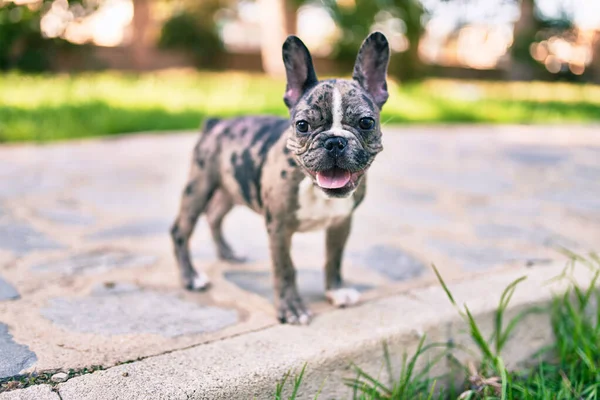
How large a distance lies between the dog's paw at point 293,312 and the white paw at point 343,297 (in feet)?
0.62

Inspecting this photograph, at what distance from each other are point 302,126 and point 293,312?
2.51 feet

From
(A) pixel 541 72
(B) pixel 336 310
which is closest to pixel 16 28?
(B) pixel 336 310

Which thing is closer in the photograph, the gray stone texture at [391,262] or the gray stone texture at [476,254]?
the gray stone texture at [391,262]

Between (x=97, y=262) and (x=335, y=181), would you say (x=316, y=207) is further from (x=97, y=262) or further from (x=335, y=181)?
(x=97, y=262)

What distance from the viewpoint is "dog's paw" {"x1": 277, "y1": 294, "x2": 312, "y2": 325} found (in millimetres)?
2367

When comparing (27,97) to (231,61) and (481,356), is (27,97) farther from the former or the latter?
(231,61)

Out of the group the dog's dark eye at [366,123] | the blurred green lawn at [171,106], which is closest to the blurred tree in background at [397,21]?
the blurred green lawn at [171,106]

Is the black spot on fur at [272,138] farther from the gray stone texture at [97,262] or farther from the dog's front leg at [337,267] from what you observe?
the gray stone texture at [97,262]

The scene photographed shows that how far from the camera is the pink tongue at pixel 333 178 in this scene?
2076 millimetres

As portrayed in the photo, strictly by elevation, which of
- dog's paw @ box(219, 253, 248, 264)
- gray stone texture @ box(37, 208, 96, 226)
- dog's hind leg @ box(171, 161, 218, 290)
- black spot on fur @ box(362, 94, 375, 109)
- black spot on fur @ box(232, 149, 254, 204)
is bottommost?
dog's paw @ box(219, 253, 248, 264)

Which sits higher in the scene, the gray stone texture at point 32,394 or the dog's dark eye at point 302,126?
the dog's dark eye at point 302,126

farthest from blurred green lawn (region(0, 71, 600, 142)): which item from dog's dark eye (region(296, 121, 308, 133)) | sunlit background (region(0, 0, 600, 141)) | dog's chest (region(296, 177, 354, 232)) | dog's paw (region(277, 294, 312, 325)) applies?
dog's dark eye (region(296, 121, 308, 133))

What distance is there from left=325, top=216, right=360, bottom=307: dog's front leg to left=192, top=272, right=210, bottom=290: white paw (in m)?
0.56

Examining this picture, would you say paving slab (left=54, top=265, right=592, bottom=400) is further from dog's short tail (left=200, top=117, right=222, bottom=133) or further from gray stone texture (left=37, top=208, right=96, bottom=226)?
gray stone texture (left=37, top=208, right=96, bottom=226)
